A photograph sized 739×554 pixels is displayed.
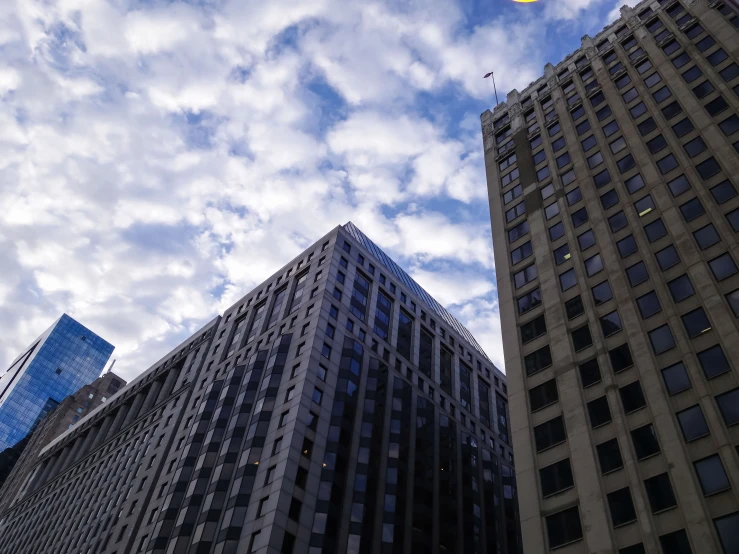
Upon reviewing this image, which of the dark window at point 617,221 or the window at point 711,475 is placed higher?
the dark window at point 617,221

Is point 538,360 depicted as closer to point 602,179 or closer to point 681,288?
point 681,288

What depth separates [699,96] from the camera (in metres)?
52.5

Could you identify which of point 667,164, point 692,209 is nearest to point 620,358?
point 692,209

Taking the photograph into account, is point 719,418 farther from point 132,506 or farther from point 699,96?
point 132,506

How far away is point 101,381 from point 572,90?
170294mm

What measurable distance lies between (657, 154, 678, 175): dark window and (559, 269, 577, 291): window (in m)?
11.2

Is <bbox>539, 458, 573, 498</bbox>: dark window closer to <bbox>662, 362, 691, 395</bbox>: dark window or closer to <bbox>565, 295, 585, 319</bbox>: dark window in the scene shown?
<bbox>662, 362, 691, 395</bbox>: dark window

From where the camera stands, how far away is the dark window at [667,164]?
49.3 meters

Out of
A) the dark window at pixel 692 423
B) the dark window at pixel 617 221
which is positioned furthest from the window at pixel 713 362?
the dark window at pixel 617 221

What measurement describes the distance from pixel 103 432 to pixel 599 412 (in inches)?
4300

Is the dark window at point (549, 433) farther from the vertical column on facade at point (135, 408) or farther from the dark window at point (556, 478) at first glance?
the vertical column on facade at point (135, 408)

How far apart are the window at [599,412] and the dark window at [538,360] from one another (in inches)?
230

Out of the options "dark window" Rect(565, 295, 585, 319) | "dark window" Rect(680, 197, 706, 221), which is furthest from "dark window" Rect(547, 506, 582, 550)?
"dark window" Rect(680, 197, 706, 221)

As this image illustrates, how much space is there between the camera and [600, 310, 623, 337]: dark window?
42.9 metres
